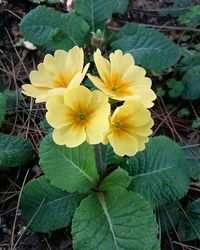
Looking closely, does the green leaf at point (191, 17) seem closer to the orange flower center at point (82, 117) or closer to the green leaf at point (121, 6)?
the green leaf at point (121, 6)

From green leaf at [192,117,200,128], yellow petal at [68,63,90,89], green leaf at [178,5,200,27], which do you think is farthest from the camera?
green leaf at [178,5,200,27]

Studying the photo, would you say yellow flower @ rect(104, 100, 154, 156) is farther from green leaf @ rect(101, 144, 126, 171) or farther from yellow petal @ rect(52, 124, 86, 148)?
green leaf @ rect(101, 144, 126, 171)

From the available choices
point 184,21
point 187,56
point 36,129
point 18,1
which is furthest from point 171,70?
point 18,1

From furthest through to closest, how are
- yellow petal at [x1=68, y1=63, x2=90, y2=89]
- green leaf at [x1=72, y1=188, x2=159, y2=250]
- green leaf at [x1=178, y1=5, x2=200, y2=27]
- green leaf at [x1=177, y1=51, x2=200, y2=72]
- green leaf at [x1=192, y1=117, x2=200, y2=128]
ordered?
1. green leaf at [x1=178, y1=5, x2=200, y2=27]
2. green leaf at [x1=177, y1=51, x2=200, y2=72]
3. green leaf at [x1=192, y1=117, x2=200, y2=128]
4. green leaf at [x1=72, y1=188, x2=159, y2=250]
5. yellow petal at [x1=68, y1=63, x2=90, y2=89]

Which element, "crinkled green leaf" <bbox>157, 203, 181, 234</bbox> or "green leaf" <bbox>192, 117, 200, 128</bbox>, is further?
"green leaf" <bbox>192, 117, 200, 128</bbox>

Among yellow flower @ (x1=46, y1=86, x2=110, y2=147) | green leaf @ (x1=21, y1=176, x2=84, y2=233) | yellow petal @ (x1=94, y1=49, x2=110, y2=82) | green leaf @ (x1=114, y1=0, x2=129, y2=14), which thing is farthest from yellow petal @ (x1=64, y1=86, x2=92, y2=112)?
green leaf @ (x1=114, y1=0, x2=129, y2=14)

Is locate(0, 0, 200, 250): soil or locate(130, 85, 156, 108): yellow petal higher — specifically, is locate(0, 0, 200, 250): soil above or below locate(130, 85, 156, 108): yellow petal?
below

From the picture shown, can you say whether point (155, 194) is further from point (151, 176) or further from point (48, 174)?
point (48, 174)

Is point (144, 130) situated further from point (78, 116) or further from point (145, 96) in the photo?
point (78, 116)
